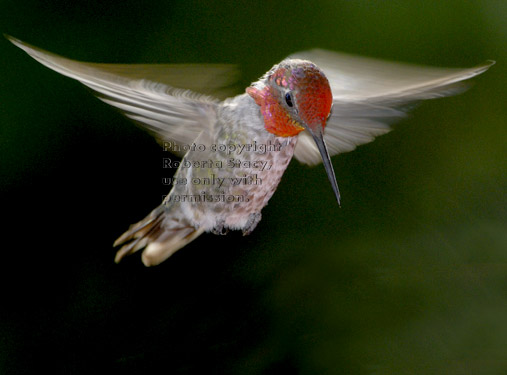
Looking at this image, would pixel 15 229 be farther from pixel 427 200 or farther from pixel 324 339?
pixel 427 200

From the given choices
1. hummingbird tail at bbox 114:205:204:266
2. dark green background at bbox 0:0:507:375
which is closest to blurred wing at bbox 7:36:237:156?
hummingbird tail at bbox 114:205:204:266

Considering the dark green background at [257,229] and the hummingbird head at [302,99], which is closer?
the hummingbird head at [302,99]

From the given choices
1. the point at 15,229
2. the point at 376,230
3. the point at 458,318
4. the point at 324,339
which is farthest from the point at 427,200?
the point at 15,229

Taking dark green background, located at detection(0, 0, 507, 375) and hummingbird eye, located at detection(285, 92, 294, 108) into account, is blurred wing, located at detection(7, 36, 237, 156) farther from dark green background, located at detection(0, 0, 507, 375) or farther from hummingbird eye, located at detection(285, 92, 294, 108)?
dark green background, located at detection(0, 0, 507, 375)

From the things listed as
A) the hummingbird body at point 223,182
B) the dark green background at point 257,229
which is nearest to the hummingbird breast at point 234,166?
the hummingbird body at point 223,182

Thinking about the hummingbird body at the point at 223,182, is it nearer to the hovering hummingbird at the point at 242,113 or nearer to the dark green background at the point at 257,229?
the hovering hummingbird at the point at 242,113

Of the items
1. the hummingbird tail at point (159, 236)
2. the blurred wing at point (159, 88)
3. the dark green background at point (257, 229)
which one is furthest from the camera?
the dark green background at point (257, 229)

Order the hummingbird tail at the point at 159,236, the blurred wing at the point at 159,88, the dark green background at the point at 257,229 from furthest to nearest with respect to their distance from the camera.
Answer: the dark green background at the point at 257,229 → the hummingbird tail at the point at 159,236 → the blurred wing at the point at 159,88

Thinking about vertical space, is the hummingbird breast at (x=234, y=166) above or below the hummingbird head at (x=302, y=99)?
below
